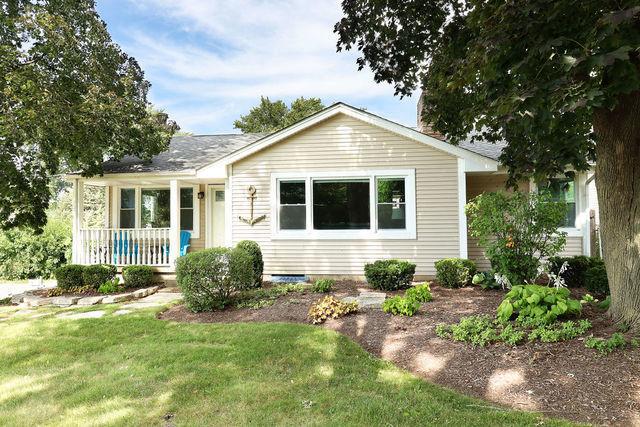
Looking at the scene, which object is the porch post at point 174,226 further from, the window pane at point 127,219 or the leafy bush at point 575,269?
the leafy bush at point 575,269

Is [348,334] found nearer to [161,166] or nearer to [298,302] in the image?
[298,302]

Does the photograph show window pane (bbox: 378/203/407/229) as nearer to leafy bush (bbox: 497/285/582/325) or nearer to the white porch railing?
leafy bush (bbox: 497/285/582/325)

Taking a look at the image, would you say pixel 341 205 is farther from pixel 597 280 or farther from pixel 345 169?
pixel 597 280

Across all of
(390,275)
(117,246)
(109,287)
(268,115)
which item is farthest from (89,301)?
A: (268,115)

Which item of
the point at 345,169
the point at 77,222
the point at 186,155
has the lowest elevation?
the point at 77,222

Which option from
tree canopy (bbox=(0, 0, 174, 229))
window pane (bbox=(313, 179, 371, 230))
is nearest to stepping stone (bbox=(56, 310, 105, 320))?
tree canopy (bbox=(0, 0, 174, 229))

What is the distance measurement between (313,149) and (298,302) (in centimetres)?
425

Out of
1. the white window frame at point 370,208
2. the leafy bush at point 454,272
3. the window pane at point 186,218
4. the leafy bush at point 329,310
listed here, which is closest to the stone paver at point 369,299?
the leafy bush at point 329,310

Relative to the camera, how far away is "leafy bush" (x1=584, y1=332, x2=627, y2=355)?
382 cm

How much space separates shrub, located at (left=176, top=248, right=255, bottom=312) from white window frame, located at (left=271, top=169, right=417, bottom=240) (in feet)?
9.29

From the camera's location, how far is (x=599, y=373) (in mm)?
3527

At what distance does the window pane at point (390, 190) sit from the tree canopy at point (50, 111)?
6.08m

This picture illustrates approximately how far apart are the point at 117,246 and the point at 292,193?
16.1ft

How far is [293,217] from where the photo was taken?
9750 millimetres
